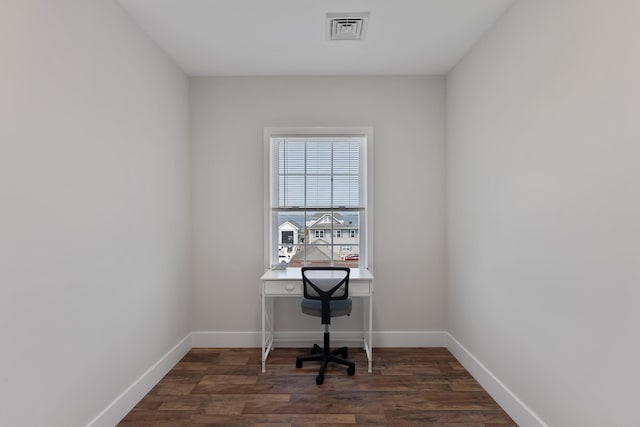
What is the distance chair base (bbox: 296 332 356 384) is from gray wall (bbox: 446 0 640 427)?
3.46 feet

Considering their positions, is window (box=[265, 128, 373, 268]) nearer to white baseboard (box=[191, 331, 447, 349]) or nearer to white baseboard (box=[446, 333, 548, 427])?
white baseboard (box=[191, 331, 447, 349])

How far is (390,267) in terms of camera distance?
3594mm

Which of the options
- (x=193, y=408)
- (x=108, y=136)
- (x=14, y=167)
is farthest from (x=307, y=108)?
(x=193, y=408)

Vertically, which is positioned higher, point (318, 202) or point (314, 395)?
point (318, 202)

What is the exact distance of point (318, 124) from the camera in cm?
359

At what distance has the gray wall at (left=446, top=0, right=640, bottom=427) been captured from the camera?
4.99 ft

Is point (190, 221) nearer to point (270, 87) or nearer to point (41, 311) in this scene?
point (270, 87)

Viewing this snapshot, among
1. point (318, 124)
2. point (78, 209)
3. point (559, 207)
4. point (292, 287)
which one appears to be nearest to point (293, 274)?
point (292, 287)

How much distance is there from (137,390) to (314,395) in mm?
1267

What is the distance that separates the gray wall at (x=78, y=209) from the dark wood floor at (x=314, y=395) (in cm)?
39

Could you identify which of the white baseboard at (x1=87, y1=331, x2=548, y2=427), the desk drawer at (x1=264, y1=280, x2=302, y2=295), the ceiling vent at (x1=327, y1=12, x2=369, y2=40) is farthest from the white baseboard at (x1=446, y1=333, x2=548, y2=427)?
the ceiling vent at (x1=327, y1=12, x2=369, y2=40)

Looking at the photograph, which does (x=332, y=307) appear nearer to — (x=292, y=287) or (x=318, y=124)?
(x=292, y=287)

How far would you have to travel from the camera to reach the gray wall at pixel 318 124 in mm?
3578

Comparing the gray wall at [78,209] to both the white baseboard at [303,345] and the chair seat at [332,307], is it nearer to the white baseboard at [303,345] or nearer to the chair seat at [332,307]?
the white baseboard at [303,345]
